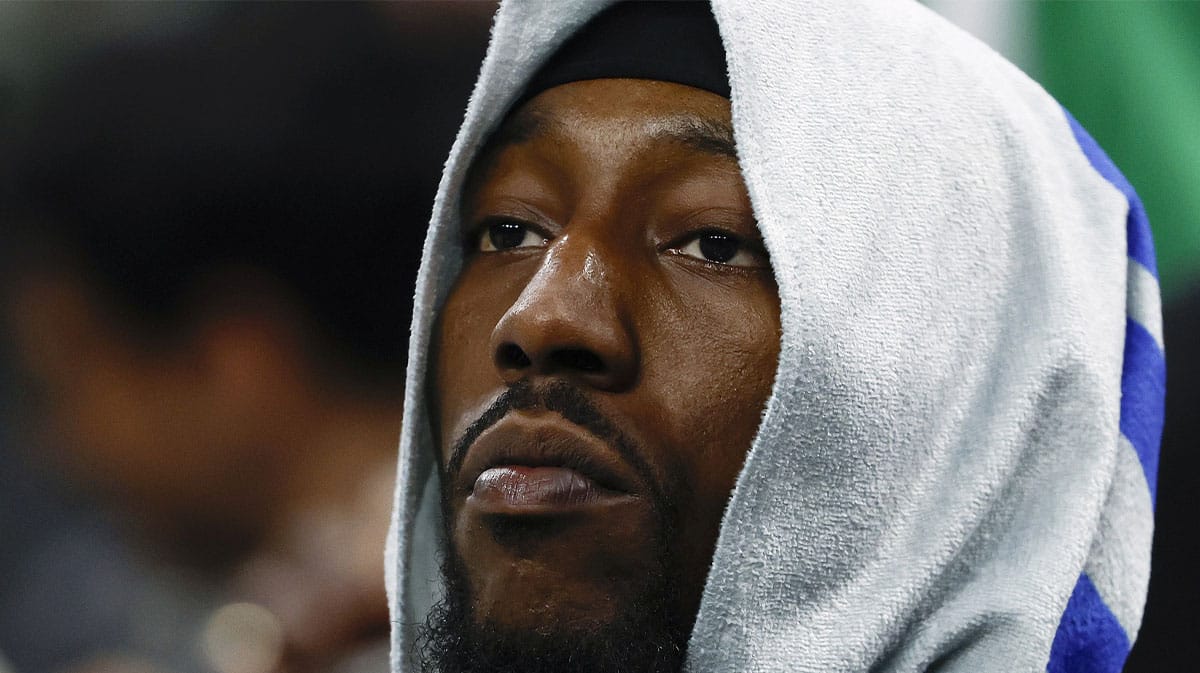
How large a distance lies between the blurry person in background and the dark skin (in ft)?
3.76

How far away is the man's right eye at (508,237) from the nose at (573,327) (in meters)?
0.12

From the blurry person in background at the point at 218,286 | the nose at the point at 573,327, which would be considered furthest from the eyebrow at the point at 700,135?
the blurry person in background at the point at 218,286

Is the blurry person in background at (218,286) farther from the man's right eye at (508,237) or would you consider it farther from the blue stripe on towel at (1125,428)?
the blue stripe on towel at (1125,428)

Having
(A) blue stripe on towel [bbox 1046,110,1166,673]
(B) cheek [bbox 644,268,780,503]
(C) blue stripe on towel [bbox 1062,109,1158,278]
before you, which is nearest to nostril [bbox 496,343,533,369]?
(B) cheek [bbox 644,268,780,503]

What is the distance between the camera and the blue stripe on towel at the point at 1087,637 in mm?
1079

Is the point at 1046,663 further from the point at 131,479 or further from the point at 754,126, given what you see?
the point at 131,479

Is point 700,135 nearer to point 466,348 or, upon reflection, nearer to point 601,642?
point 466,348

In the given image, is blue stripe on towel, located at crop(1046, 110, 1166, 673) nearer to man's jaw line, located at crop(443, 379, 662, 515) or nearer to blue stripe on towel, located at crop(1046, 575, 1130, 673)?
blue stripe on towel, located at crop(1046, 575, 1130, 673)

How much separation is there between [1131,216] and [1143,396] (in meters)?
0.23

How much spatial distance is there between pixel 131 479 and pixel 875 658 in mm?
1697

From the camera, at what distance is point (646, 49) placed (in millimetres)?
1196

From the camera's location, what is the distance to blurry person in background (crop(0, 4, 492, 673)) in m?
2.23

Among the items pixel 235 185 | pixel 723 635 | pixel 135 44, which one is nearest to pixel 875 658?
pixel 723 635

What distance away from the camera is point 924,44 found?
3.93 feet
